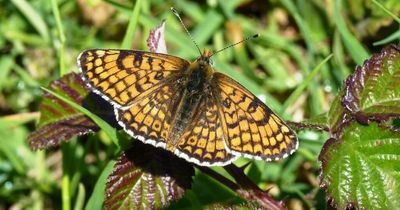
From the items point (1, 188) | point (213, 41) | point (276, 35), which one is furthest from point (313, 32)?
point (1, 188)

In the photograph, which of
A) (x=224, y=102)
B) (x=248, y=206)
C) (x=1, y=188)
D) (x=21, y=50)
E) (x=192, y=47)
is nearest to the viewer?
(x=248, y=206)

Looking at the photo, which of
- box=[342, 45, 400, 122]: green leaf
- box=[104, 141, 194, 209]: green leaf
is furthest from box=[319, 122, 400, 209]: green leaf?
box=[104, 141, 194, 209]: green leaf

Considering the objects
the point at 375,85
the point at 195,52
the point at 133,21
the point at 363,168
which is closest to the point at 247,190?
the point at 363,168

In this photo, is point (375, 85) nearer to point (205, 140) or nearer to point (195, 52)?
point (205, 140)

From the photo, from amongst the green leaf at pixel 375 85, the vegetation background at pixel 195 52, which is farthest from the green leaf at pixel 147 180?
the vegetation background at pixel 195 52

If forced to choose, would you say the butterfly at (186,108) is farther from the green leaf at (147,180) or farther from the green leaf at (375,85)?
the green leaf at (375,85)

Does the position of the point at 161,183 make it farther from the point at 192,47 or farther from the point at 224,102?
the point at 192,47

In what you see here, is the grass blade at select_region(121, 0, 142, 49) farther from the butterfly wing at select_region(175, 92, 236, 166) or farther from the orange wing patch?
the butterfly wing at select_region(175, 92, 236, 166)
